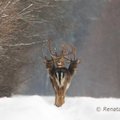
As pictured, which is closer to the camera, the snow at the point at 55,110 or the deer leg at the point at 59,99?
the snow at the point at 55,110

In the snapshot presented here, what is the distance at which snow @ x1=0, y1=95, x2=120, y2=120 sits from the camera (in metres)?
2.30

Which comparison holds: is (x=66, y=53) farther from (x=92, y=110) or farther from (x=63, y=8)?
(x=63, y=8)

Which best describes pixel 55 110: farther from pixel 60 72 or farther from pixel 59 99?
pixel 60 72

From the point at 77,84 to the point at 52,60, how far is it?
1.17 feet

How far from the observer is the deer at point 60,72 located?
7.86 feet

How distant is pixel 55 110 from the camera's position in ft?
7.75

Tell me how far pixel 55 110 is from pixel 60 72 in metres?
0.24

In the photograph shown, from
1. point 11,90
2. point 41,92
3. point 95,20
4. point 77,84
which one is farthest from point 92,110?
point 95,20

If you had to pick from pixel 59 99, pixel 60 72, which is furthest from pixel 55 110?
pixel 60 72

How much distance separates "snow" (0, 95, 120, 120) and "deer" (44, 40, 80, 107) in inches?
2.2

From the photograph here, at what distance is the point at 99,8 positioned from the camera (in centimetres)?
298

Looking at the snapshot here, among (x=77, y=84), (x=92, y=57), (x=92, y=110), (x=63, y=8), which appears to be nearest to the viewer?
(x=92, y=110)

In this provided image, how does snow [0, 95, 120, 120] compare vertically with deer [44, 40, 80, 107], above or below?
below

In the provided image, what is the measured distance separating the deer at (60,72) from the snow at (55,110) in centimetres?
6
